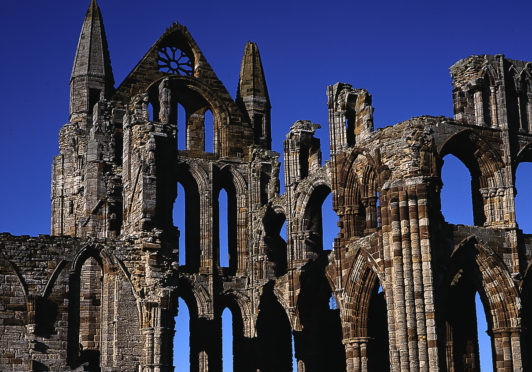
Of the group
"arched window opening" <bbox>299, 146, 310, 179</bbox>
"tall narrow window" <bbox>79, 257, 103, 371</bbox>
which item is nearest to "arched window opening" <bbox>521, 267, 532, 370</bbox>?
"arched window opening" <bbox>299, 146, 310, 179</bbox>

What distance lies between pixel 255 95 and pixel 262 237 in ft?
20.9

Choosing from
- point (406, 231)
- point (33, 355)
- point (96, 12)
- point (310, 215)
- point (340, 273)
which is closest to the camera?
point (33, 355)

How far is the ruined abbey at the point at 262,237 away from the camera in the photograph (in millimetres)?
29766

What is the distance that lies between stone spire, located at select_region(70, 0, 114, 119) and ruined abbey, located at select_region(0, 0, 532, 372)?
0.07 m

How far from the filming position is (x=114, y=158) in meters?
38.7

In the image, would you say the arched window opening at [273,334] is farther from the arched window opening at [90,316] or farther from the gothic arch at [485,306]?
the gothic arch at [485,306]

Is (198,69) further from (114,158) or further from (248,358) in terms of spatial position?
(248,358)

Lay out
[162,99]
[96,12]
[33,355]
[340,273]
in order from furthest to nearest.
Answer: [96,12] < [162,99] < [340,273] < [33,355]

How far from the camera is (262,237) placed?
128ft

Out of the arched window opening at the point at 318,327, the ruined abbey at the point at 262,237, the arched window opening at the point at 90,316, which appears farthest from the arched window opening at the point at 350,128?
the arched window opening at the point at 90,316

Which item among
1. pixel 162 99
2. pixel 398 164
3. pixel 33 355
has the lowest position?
pixel 33 355

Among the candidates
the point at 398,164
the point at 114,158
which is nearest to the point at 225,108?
the point at 114,158

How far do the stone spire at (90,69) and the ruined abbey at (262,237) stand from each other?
0.07 metres

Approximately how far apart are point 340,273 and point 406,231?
3782mm
